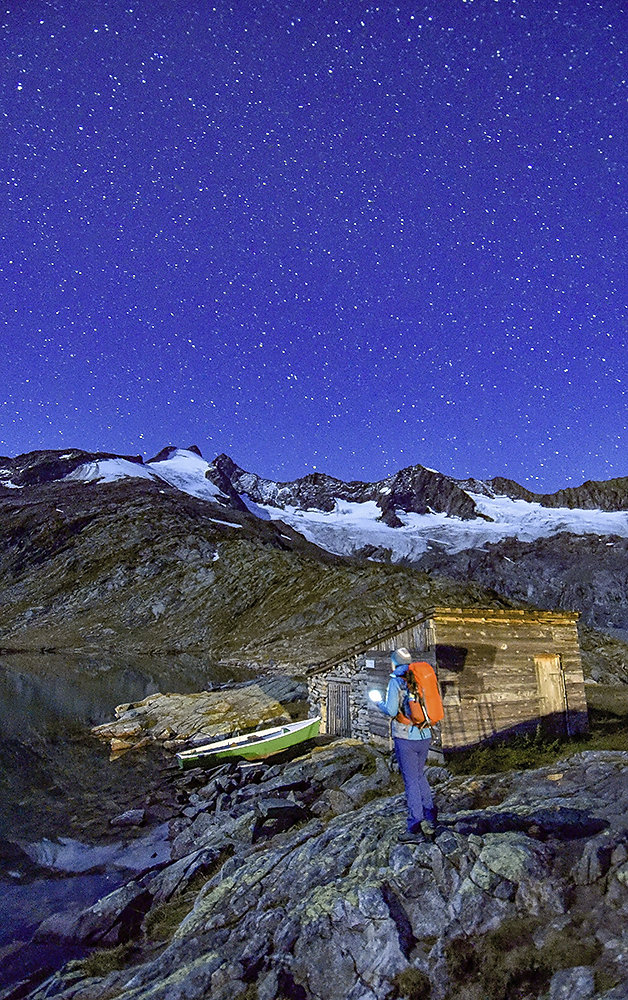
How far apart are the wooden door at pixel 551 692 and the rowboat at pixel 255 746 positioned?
31.8ft

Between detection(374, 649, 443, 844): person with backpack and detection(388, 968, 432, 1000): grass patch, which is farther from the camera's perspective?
detection(374, 649, 443, 844): person with backpack

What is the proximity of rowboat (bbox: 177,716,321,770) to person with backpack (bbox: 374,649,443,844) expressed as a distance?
1581 centimetres

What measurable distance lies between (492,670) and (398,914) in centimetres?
1159

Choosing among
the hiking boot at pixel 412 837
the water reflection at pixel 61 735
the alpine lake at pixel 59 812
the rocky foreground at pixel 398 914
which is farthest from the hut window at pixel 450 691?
the water reflection at pixel 61 735

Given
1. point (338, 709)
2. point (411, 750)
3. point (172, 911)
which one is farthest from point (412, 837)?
point (338, 709)

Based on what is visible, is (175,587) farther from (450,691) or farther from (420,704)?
(420,704)

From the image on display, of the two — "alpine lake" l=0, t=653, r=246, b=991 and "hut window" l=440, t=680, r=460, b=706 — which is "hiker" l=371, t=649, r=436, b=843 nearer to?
"alpine lake" l=0, t=653, r=246, b=991

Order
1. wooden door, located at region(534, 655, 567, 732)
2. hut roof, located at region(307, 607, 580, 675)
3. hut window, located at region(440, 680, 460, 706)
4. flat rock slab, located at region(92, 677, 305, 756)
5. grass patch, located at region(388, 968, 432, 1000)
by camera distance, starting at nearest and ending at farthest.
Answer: grass patch, located at region(388, 968, 432, 1000) → hut window, located at region(440, 680, 460, 706) → hut roof, located at region(307, 607, 580, 675) → wooden door, located at region(534, 655, 567, 732) → flat rock slab, located at region(92, 677, 305, 756)

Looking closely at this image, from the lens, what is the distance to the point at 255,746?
24.0 m

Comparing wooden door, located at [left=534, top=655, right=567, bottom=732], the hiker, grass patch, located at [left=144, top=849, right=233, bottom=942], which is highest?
the hiker

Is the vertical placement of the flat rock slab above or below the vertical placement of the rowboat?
below

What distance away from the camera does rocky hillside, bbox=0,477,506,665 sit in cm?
8631

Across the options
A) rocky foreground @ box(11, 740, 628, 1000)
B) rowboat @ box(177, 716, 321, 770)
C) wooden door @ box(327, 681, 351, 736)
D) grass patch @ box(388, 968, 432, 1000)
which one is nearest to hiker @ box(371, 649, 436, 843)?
rocky foreground @ box(11, 740, 628, 1000)

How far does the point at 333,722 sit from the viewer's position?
2512cm
